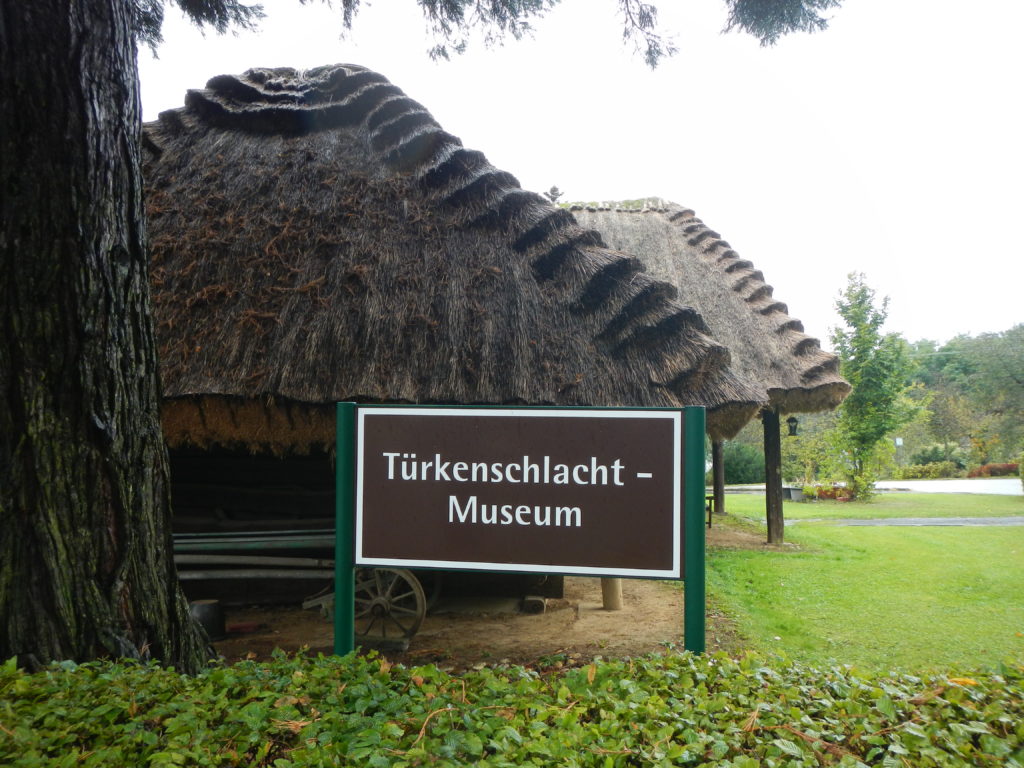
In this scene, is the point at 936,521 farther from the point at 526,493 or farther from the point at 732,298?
the point at 526,493

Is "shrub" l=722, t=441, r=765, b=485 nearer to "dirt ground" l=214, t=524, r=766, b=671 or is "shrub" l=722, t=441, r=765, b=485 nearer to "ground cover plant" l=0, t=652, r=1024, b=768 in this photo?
"dirt ground" l=214, t=524, r=766, b=671

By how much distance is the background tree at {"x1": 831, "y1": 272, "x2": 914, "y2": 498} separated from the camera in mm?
19031

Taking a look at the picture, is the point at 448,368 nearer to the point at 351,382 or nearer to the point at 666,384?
the point at 351,382

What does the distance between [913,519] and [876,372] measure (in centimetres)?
739

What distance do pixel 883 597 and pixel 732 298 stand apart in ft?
18.4

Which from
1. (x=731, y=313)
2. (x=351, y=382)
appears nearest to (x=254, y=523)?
(x=351, y=382)

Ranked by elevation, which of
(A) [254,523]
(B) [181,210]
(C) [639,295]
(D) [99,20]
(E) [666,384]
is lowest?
(A) [254,523]

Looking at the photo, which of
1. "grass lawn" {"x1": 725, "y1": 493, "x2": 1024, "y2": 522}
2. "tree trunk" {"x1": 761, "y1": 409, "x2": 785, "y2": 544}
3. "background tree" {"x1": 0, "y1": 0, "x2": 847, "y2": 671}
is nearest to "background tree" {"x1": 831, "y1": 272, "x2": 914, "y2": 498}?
"grass lawn" {"x1": 725, "y1": 493, "x2": 1024, "y2": 522}

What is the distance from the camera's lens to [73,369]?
235 centimetres

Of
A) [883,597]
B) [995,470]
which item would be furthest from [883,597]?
[995,470]

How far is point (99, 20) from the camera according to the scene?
254cm

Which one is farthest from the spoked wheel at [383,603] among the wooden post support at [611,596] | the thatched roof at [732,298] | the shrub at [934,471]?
the shrub at [934,471]

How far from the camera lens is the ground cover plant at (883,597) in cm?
487

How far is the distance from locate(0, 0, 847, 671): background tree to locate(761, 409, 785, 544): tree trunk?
9.37 meters
